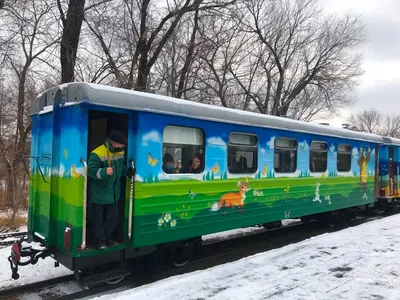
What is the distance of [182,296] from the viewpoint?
4.33m

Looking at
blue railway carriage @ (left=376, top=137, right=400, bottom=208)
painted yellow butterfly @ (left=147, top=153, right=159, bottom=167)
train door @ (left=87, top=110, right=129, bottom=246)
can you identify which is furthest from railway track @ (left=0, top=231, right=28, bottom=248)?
blue railway carriage @ (left=376, top=137, right=400, bottom=208)

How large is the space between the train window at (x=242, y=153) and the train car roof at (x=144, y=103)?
29cm

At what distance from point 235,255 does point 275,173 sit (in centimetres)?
189

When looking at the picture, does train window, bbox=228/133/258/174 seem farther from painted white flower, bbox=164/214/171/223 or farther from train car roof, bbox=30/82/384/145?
painted white flower, bbox=164/214/171/223

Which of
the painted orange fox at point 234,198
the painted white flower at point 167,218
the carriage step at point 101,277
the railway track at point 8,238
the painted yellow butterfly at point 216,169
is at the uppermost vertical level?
the painted yellow butterfly at point 216,169

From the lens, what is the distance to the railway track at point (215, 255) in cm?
531

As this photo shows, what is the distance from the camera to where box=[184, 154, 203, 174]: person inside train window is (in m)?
6.02

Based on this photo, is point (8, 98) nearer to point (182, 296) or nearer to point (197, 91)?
point (197, 91)

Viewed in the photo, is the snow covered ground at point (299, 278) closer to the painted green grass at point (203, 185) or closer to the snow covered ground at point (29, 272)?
the painted green grass at point (203, 185)

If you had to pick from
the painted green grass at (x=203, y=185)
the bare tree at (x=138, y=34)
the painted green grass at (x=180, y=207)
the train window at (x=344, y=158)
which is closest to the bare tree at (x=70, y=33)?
the bare tree at (x=138, y=34)

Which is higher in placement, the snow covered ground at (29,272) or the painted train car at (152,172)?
the painted train car at (152,172)

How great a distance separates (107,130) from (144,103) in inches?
35.3

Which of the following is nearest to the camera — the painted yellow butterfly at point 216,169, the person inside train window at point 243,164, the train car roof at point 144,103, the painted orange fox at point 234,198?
the train car roof at point 144,103

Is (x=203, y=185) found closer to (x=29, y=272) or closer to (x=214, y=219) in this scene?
(x=214, y=219)
